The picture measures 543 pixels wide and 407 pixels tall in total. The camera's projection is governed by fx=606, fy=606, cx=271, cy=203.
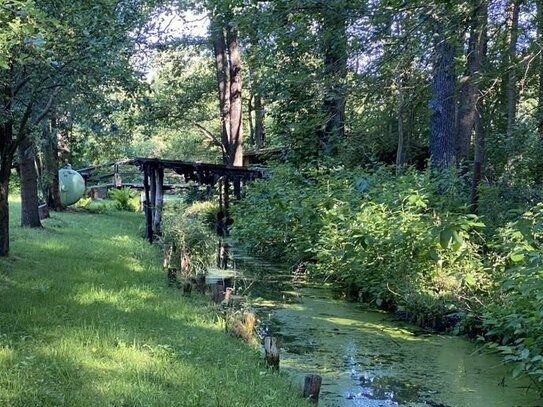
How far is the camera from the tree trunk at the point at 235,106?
24.5 metres

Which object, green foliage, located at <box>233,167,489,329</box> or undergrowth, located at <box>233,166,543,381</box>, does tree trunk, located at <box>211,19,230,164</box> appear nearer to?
green foliage, located at <box>233,167,489,329</box>

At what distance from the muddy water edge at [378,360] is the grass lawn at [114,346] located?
871 mm

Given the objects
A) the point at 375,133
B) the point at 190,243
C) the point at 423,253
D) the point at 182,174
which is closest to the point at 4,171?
the point at 190,243

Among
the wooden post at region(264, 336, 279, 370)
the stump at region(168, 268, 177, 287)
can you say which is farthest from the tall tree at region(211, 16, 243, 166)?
the wooden post at region(264, 336, 279, 370)

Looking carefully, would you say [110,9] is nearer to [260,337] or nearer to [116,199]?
[260,337]

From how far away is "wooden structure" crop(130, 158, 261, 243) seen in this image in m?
16.0

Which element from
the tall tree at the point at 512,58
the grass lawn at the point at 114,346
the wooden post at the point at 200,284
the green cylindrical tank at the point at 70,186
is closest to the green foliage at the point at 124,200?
the green cylindrical tank at the point at 70,186

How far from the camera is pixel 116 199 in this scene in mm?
27391

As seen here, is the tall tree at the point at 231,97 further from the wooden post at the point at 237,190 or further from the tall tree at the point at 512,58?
the tall tree at the point at 512,58

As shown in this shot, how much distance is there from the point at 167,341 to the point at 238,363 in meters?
0.84

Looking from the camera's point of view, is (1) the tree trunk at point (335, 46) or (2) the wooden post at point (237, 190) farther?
(2) the wooden post at point (237, 190)

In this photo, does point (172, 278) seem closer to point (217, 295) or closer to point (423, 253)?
point (217, 295)

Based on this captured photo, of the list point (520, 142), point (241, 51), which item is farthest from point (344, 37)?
point (241, 51)

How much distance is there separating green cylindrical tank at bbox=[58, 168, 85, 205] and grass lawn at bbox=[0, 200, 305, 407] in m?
12.5
